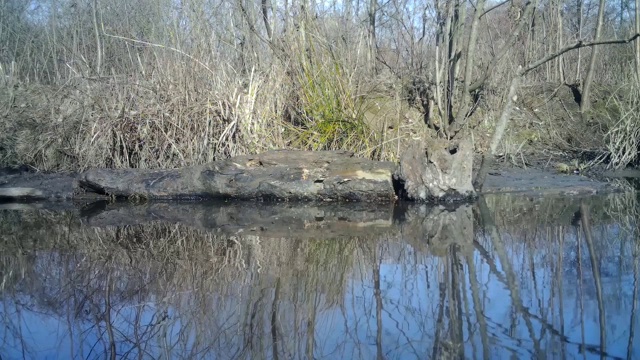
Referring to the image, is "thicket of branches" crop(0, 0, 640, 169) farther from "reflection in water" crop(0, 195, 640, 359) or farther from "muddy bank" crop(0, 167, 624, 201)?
"reflection in water" crop(0, 195, 640, 359)

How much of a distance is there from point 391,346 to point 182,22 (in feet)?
26.9

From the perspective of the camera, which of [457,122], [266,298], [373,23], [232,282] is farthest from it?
[373,23]

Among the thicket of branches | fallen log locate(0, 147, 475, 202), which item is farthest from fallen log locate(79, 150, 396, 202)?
the thicket of branches

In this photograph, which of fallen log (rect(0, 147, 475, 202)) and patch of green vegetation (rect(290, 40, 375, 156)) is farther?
patch of green vegetation (rect(290, 40, 375, 156))

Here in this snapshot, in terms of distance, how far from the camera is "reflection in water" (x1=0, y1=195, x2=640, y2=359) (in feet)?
10.7

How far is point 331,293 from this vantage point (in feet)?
13.3

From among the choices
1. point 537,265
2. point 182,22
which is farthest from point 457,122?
point 537,265

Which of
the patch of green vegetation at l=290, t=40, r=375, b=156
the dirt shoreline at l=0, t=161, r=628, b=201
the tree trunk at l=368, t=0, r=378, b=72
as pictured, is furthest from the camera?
the tree trunk at l=368, t=0, r=378, b=72

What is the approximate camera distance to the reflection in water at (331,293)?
325 centimetres

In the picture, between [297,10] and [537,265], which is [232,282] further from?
[297,10]

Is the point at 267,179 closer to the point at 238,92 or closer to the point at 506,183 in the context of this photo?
the point at 238,92

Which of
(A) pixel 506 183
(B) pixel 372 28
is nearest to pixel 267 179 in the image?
(A) pixel 506 183

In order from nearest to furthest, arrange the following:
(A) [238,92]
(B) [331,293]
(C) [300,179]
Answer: (B) [331,293]
(C) [300,179]
(A) [238,92]

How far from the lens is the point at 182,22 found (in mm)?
10234
